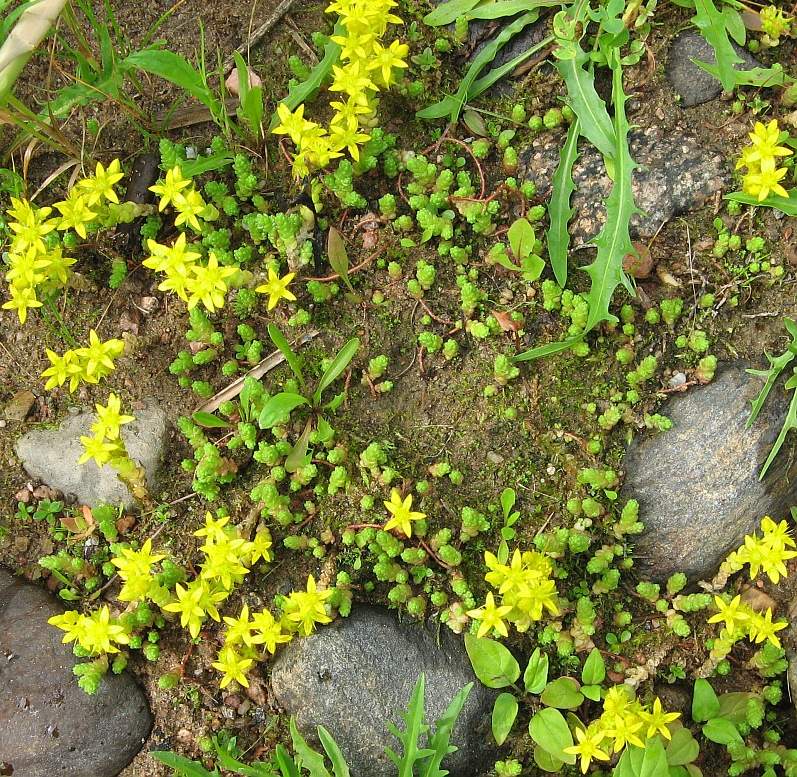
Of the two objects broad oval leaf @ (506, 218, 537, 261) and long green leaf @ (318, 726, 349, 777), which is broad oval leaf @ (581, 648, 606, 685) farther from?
broad oval leaf @ (506, 218, 537, 261)

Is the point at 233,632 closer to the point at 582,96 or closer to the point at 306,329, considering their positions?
the point at 306,329

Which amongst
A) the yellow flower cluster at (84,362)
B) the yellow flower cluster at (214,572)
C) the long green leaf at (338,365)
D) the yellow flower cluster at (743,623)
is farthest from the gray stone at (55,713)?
the yellow flower cluster at (743,623)

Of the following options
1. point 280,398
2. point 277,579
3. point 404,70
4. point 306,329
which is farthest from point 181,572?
point 404,70

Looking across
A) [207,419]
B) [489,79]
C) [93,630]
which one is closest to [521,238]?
[489,79]

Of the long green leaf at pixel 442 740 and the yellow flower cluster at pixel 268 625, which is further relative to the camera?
the yellow flower cluster at pixel 268 625

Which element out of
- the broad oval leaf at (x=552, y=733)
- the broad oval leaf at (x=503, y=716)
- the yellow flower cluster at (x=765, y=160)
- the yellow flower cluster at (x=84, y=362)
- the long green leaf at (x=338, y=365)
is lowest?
the broad oval leaf at (x=552, y=733)

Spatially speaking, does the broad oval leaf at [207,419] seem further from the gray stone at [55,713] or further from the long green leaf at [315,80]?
the long green leaf at [315,80]

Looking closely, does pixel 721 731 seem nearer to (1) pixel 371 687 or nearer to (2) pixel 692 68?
→ (1) pixel 371 687
